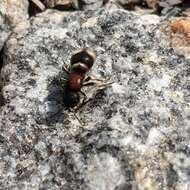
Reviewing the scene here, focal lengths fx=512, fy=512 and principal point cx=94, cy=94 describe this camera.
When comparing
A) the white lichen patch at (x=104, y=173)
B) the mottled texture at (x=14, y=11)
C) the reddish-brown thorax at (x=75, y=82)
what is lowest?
the white lichen patch at (x=104, y=173)

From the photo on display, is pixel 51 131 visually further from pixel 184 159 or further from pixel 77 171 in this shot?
pixel 184 159

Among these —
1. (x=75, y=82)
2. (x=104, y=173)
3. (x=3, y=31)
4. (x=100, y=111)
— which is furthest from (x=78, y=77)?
(x=3, y=31)

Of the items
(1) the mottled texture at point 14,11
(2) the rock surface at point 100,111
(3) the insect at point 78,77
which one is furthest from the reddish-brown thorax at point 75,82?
(1) the mottled texture at point 14,11

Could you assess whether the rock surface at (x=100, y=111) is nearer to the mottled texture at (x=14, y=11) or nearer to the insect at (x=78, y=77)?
the insect at (x=78, y=77)

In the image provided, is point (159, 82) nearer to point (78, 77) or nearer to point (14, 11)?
point (78, 77)

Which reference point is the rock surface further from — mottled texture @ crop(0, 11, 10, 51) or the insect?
mottled texture @ crop(0, 11, 10, 51)

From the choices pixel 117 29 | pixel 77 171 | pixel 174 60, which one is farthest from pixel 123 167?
pixel 117 29

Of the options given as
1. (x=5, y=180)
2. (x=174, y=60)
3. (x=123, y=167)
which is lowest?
(x=5, y=180)
